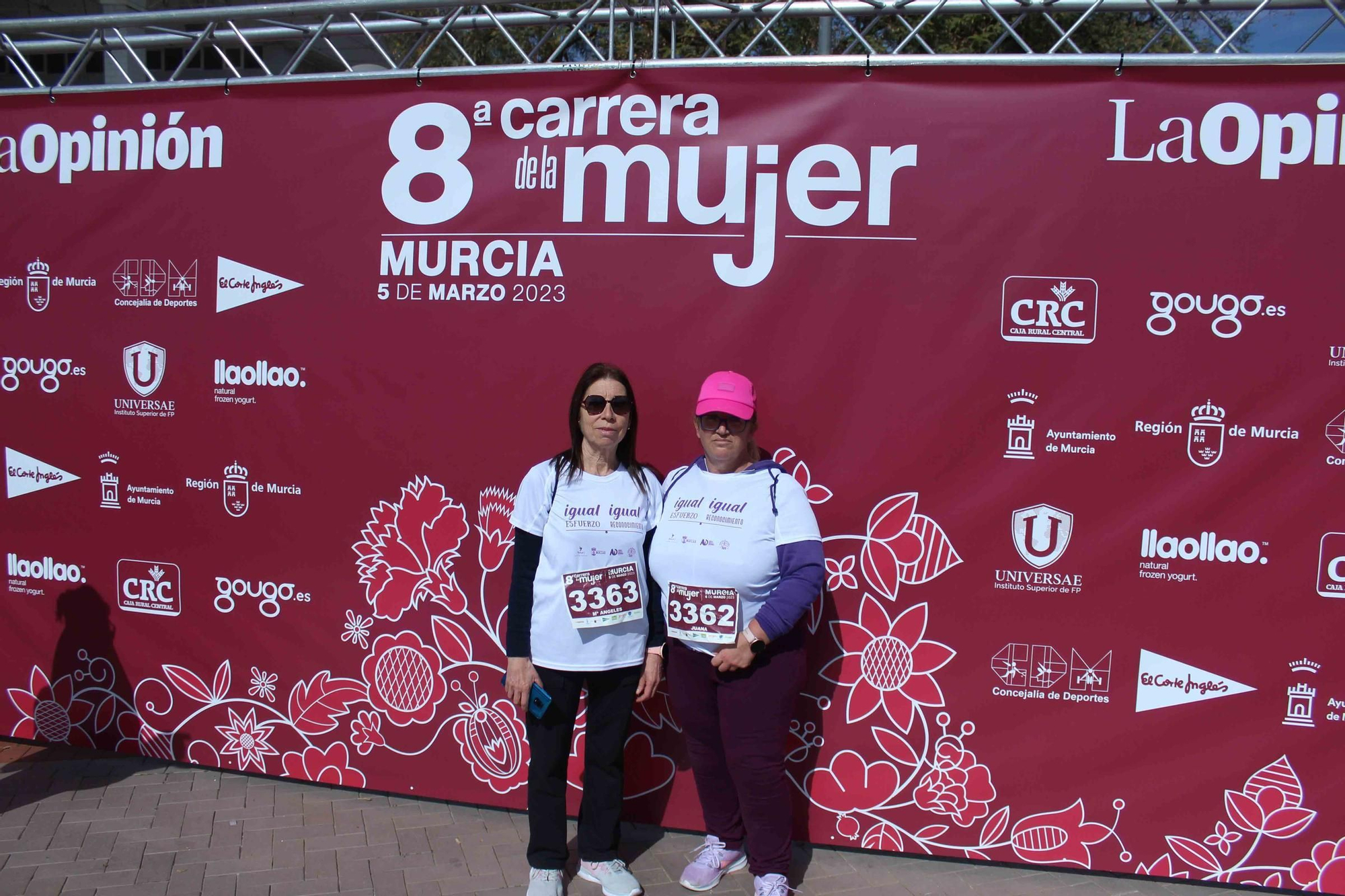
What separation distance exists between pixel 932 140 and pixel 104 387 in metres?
3.57

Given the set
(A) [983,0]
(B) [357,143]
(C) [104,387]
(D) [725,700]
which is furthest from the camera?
(C) [104,387]

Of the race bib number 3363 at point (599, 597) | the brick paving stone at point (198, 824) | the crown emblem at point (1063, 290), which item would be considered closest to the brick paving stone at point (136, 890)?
the brick paving stone at point (198, 824)

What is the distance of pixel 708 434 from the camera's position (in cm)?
326

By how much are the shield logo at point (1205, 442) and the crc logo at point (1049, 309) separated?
47 centimetres

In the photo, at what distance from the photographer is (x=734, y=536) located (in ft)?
10.4

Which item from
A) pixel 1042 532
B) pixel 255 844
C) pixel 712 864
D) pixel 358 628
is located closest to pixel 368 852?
pixel 255 844

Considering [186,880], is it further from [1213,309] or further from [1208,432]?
[1213,309]

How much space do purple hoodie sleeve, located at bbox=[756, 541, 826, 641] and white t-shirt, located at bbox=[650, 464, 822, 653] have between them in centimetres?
2

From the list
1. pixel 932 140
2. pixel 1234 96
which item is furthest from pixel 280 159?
pixel 1234 96

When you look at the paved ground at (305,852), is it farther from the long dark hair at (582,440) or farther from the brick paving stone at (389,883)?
the long dark hair at (582,440)

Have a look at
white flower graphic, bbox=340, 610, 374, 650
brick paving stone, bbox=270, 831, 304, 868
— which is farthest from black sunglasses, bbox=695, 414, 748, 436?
brick paving stone, bbox=270, 831, 304, 868

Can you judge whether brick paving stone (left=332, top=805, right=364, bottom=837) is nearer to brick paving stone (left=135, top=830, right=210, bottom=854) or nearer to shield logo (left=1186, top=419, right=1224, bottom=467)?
brick paving stone (left=135, top=830, right=210, bottom=854)

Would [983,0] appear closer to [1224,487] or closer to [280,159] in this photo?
[1224,487]

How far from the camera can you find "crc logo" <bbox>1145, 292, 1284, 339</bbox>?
3352 mm
